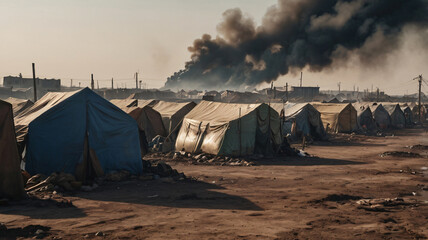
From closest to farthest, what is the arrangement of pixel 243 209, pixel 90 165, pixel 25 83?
pixel 243 209 → pixel 90 165 → pixel 25 83

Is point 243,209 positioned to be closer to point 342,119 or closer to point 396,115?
point 342,119

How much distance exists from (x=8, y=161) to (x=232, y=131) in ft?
41.0

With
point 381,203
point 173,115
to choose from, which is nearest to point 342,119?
point 173,115

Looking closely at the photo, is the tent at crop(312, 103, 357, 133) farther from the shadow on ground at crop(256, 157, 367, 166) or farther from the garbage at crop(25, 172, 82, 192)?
the garbage at crop(25, 172, 82, 192)

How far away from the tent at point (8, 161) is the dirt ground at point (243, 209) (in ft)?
1.72

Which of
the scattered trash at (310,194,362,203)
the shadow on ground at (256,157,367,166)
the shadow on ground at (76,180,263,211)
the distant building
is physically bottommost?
the scattered trash at (310,194,362,203)

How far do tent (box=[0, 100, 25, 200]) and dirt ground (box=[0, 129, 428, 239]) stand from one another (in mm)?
523

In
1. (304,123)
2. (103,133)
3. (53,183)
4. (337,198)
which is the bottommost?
(337,198)

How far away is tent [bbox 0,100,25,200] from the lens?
455 inches

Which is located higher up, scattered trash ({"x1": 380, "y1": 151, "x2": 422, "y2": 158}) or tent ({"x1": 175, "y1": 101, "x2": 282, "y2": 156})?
tent ({"x1": 175, "y1": 101, "x2": 282, "y2": 156})

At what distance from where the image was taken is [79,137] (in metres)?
14.9

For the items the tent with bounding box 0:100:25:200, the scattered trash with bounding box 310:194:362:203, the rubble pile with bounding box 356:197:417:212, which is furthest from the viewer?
the scattered trash with bounding box 310:194:362:203

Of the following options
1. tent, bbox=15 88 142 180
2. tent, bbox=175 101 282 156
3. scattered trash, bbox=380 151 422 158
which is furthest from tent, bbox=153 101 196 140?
tent, bbox=15 88 142 180

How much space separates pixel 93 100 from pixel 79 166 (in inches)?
100
